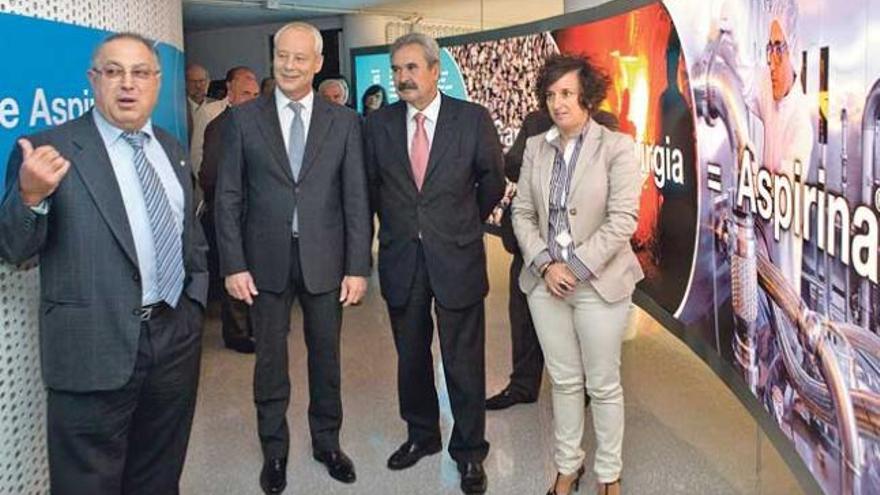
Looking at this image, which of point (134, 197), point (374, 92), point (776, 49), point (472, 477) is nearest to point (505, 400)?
point (472, 477)

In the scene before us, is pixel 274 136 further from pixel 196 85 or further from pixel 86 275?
pixel 196 85

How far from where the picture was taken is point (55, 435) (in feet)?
7.10

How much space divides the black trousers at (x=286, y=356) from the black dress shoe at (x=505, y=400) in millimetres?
966

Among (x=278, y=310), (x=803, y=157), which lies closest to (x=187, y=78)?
(x=278, y=310)

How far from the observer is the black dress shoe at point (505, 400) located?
393cm

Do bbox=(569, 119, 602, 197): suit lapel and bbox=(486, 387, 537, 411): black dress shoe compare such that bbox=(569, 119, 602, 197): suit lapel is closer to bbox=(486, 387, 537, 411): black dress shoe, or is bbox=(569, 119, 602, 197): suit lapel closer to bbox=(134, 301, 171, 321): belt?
bbox=(134, 301, 171, 321): belt

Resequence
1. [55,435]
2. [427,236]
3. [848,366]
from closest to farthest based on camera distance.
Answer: [848,366]
[55,435]
[427,236]

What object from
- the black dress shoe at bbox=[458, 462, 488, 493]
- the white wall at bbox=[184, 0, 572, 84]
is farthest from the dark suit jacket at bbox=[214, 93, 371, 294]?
the white wall at bbox=[184, 0, 572, 84]

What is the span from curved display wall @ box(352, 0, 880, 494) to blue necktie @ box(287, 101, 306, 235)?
1.55 metres

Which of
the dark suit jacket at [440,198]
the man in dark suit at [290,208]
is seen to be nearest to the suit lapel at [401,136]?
the dark suit jacket at [440,198]

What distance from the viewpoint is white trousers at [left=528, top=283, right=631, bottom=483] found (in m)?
2.72

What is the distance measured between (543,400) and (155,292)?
7.66ft

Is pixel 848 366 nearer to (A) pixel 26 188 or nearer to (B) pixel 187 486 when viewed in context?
(A) pixel 26 188

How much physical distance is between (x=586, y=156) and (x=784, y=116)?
620 millimetres
